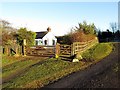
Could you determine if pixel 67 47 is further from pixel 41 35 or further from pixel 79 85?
pixel 41 35

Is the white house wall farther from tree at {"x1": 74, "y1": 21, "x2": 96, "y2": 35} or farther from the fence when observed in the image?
the fence

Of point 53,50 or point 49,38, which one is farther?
point 49,38

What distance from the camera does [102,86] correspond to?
12.6 metres

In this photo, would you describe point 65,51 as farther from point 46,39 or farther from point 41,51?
point 46,39

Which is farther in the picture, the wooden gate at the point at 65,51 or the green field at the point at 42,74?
the wooden gate at the point at 65,51

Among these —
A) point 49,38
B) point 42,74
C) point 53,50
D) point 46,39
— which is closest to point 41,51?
point 53,50

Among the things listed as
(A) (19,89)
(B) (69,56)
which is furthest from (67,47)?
(A) (19,89)

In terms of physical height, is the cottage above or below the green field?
above

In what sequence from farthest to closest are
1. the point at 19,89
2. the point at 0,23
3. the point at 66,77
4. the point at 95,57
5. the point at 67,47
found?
the point at 0,23 → the point at 67,47 → the point at 95,57 → the point at 66,77 → the point at 19,89

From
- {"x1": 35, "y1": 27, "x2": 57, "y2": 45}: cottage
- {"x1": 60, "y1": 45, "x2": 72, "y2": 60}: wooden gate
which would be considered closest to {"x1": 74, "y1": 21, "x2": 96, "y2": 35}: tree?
{"x1": 35, "y1": 27, "x2": 57, "y2": 45}: cottage

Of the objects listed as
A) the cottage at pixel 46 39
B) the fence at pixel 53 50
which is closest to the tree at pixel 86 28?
the cottage at pixel 46 39

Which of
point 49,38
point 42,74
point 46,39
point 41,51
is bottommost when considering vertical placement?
point 42,74

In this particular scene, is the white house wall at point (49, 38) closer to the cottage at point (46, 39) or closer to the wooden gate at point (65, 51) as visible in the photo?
the cottage at point (46, 39)

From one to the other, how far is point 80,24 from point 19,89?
35.4 meters
